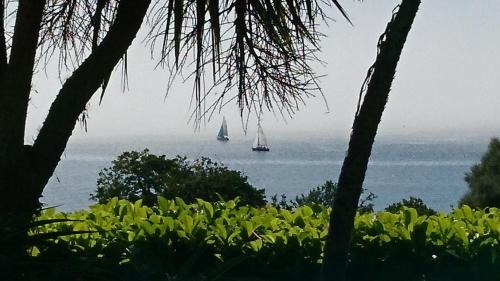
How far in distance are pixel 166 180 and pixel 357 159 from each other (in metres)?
5.76

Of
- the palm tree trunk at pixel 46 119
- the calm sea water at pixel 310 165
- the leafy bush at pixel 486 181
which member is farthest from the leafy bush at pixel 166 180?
the palm tree trunk at pixel 46 119

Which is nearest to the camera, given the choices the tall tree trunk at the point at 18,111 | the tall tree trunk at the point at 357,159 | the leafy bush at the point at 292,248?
the tall tree trunk at the point at 357,159

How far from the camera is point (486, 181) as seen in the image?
930cm

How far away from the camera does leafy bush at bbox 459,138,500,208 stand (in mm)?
9219

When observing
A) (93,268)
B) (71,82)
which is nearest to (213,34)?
(71,82)

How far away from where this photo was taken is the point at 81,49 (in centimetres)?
536

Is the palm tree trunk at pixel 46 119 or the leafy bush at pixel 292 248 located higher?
the palm tree trunk at pixel 46 119

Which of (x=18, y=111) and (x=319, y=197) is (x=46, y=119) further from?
(x=319, y=197)

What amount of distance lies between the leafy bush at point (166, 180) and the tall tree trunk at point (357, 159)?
5.02 metres

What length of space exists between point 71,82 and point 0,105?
1.30ft

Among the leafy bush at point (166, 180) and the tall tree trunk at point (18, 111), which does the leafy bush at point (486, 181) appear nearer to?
the leafy bush at point (166, 180)

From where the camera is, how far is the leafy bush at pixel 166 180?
28.2 ft

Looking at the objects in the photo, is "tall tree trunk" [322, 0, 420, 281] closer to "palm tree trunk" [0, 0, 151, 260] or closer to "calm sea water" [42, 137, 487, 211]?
"palm tree trunk" [0, 0, 151, 260]

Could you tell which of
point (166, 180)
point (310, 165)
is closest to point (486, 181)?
point (166, 180)
